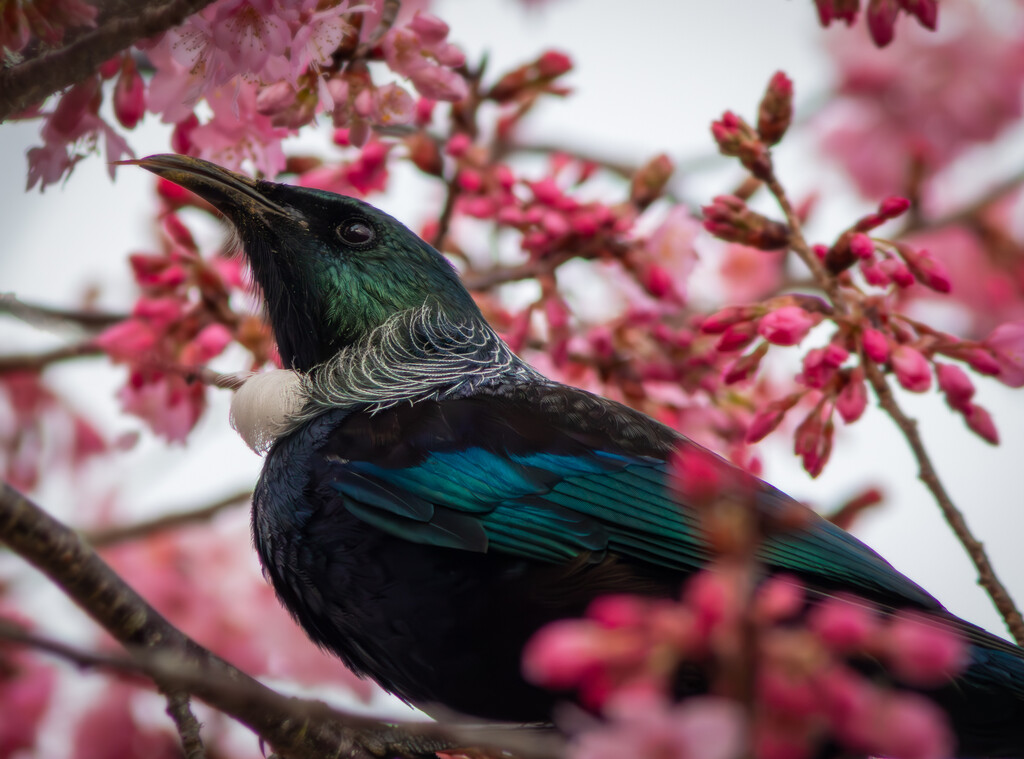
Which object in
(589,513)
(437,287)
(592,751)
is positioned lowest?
(592,751)

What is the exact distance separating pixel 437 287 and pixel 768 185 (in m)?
0.99

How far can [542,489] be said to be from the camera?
2607mm

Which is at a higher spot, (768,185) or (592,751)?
(768,185)

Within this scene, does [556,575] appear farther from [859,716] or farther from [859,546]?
[859,716]

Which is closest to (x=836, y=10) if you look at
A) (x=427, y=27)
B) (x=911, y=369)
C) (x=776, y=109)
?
(x=776, y=109)

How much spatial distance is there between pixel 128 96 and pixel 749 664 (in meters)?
2.00

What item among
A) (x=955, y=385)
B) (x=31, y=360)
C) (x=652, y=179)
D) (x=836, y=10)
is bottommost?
(x=955, y=385)

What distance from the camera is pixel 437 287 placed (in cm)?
330

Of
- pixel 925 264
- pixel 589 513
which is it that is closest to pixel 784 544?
pixel 589 513

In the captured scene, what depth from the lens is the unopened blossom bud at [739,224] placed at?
2.83 metres

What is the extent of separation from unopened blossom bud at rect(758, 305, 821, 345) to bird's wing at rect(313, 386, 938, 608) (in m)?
0.33

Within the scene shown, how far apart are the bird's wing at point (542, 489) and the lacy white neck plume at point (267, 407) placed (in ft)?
0.68

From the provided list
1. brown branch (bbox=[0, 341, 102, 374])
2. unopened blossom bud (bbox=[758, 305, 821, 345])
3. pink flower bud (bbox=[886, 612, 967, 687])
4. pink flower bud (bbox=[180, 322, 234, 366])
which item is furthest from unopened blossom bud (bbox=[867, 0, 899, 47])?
brown branch (bbox=[0, 341, 102, 374])

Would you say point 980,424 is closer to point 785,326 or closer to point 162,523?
point 785,326
